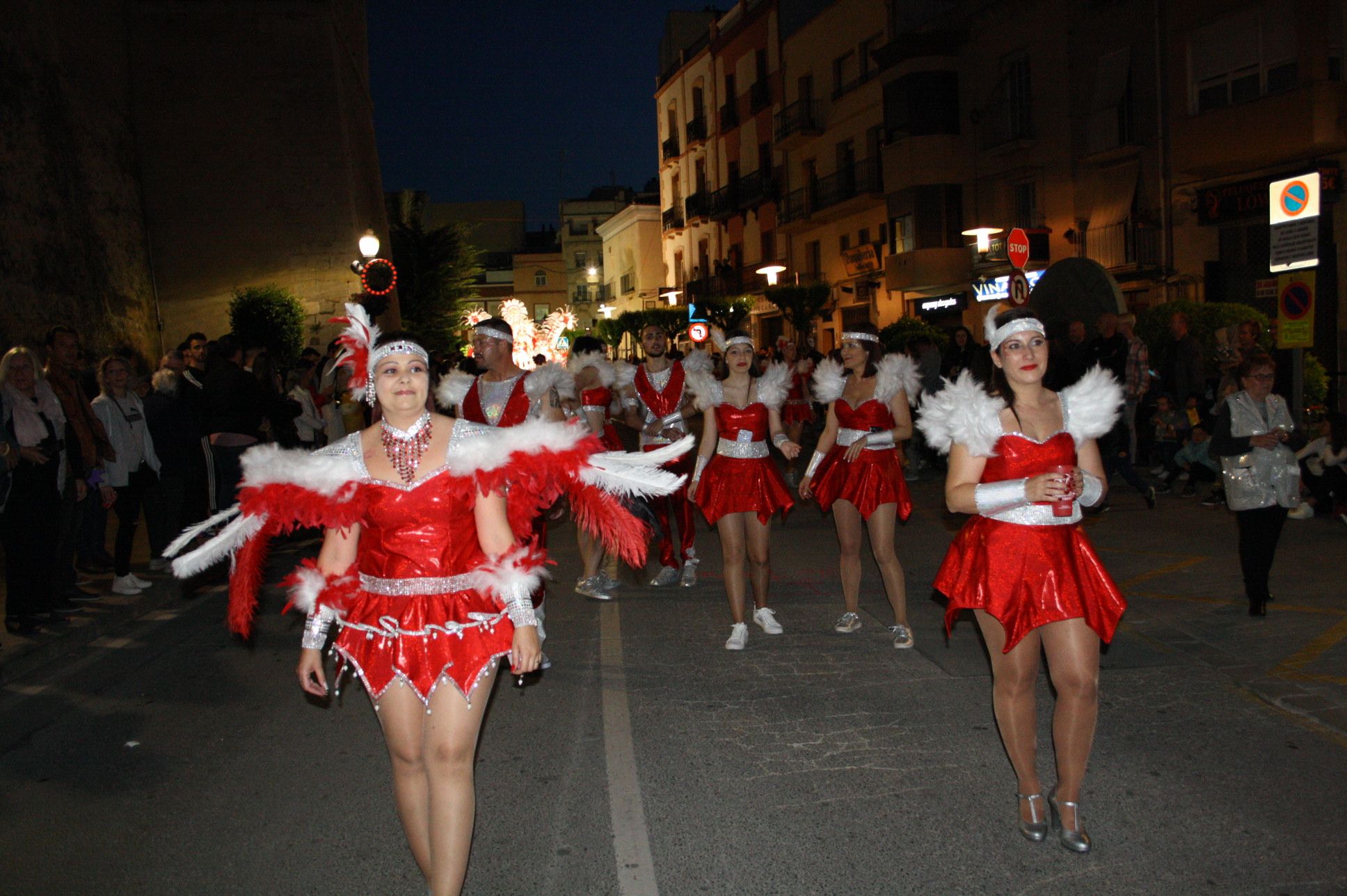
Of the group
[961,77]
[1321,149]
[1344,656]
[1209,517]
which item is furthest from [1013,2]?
[1344,656]

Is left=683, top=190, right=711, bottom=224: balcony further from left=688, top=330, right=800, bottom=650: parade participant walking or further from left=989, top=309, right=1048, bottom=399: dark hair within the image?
left=989, top=309, right=1048, bottom=399: dark hair

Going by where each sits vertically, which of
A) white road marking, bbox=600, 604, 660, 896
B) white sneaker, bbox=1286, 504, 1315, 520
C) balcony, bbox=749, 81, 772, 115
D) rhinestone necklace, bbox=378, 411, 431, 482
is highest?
balcony, bbox=749, 81, 772, 115

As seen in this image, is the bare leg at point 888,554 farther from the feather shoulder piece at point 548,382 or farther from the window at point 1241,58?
the window at point 1241,58

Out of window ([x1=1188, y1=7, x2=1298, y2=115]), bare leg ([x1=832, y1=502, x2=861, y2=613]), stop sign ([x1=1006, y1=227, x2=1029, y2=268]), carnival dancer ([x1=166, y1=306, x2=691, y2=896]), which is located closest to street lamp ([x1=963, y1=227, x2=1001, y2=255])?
window ([x1=1188, y1=7, x2=1298, y2=115])

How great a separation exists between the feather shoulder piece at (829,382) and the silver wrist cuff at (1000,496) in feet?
10.2

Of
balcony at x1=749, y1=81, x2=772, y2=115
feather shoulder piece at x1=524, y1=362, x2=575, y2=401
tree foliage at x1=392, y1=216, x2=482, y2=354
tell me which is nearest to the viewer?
feather shoulder piece at x1=524, y1=362, x2=575, y2=401

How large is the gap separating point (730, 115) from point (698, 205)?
534 cm

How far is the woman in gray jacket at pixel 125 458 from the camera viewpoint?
8.84 metres

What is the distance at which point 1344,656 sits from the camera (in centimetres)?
594

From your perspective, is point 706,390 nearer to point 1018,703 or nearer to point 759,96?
point 1018,703

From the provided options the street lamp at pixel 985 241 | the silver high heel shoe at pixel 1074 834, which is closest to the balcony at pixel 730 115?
the street lamp at pixel 985 241

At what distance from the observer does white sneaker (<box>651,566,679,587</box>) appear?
8789mm

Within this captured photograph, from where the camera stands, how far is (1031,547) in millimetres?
3736

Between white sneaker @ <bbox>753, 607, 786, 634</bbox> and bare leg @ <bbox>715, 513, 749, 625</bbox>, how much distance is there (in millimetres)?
285
